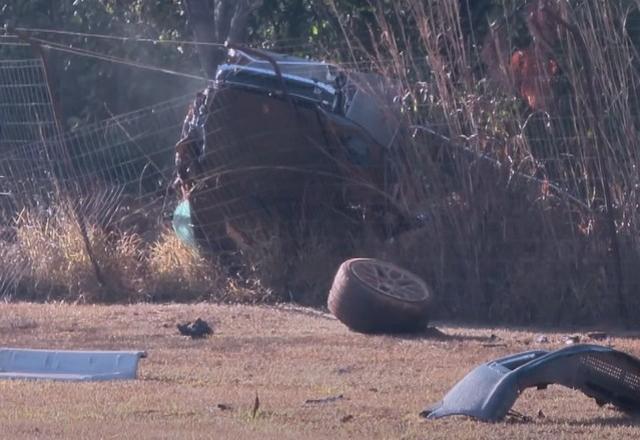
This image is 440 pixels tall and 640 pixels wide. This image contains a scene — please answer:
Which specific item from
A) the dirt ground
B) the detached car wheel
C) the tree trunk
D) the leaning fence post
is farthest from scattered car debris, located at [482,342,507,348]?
the tree trunk

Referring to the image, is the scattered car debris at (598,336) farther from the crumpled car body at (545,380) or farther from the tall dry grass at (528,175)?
the crumpled car body at (545,380)

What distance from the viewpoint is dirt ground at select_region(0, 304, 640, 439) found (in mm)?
6801

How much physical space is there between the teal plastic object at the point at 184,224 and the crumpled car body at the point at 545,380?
5875 millimetres

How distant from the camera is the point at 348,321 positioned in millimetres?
10594

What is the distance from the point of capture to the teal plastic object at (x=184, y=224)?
505 inches

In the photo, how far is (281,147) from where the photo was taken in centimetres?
1226

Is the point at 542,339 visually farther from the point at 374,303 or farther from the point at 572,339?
the point at 374,303

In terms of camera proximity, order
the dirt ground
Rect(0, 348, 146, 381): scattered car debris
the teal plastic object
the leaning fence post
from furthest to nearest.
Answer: the teal plastic object → the leaning fence post → Rect(0, 348, 146, 381): scattered car debris → the dirt ground

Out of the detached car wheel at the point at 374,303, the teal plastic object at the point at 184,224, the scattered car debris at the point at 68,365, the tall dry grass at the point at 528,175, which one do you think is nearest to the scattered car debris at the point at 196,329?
the detached car wheel at the point at 374,303

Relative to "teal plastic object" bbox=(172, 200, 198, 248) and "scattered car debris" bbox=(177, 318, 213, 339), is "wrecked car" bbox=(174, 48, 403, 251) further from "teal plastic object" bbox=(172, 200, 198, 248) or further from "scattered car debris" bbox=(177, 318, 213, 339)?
"scattered car debris" bbox=(177, 318, 213, 339)

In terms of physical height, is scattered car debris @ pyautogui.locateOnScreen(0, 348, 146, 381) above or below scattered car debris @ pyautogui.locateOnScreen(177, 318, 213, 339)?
above

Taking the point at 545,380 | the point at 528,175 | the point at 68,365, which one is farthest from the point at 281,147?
the point at 545,380

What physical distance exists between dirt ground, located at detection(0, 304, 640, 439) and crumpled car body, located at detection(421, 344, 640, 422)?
0.31 feet

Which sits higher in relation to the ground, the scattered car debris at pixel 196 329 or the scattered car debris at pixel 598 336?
the scattered car debris at pixel 196 329
